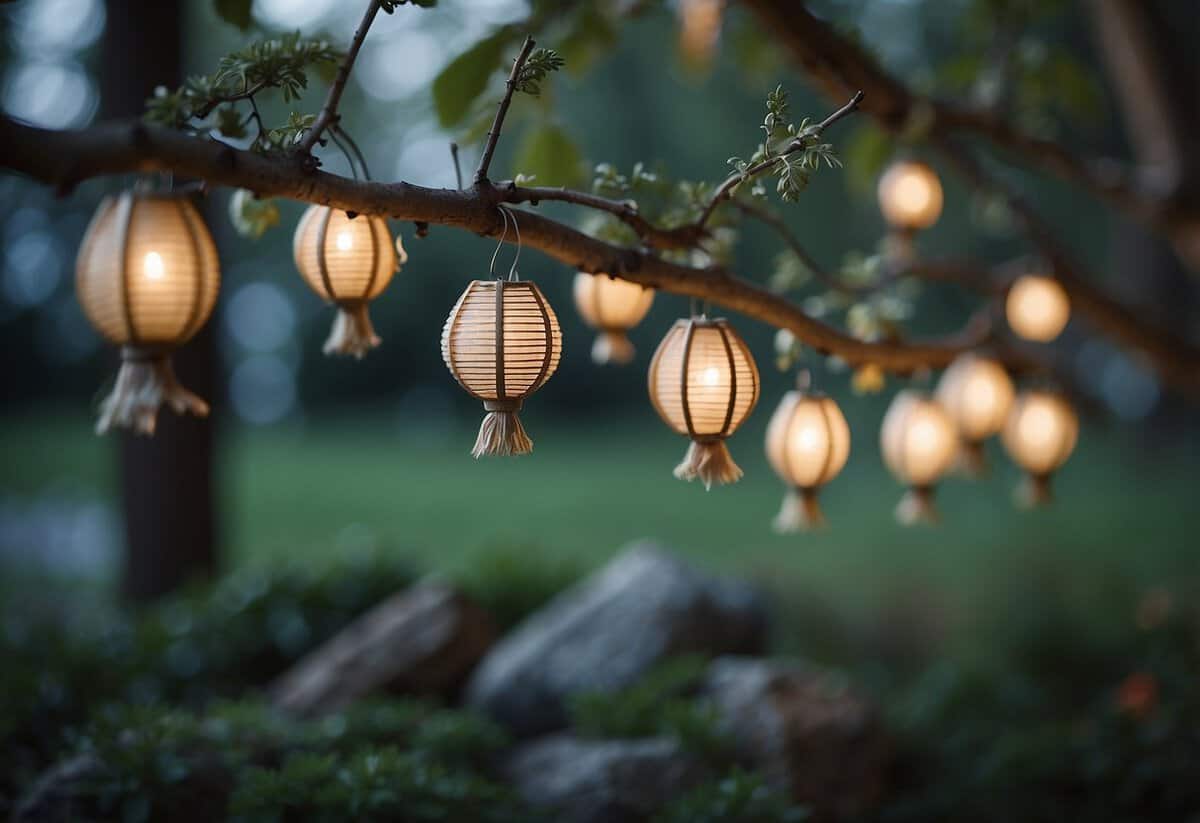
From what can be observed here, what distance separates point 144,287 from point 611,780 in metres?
1.70

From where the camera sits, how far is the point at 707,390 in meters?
1.89

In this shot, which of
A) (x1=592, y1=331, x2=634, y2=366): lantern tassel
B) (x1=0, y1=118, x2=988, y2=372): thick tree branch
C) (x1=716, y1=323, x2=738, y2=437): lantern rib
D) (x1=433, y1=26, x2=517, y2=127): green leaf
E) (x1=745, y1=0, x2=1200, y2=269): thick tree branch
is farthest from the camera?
(x1=745, y1=0, x2=1200, y2=269): thick tree branch

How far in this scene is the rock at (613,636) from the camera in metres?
3.20

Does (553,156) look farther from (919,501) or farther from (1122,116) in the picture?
(1122,116)

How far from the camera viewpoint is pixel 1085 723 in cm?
309

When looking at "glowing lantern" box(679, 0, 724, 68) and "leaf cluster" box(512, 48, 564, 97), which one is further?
"glowing lantern" box(679, 0, 724, 68)

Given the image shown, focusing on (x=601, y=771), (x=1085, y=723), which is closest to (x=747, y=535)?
(x=1085, y=723)

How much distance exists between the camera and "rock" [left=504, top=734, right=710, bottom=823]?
2465 mm

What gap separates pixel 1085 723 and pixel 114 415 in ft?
9.78

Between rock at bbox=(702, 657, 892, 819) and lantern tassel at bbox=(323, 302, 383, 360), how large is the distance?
4.86 ft

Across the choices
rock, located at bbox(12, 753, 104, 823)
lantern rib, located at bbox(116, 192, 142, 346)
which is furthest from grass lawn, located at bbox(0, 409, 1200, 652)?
lantern rib, located at bbox(116, 192, 142, 346)

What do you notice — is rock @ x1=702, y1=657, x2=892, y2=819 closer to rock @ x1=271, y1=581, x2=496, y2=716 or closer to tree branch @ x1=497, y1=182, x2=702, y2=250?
rock @ x1=271, y1=581, x2=496, y2=716

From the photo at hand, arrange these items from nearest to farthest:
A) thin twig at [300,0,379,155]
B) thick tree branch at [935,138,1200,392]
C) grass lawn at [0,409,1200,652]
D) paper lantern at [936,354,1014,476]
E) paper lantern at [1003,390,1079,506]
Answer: thin twig at [300,0,379,155]
paper lantern at [936,354,1014,476]
paper lantern at [1003,390,1079,506]
thick tree branch at [935,138,1200,392]
grass lawn at [0,409,1200,652]

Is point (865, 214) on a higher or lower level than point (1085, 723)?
higher
